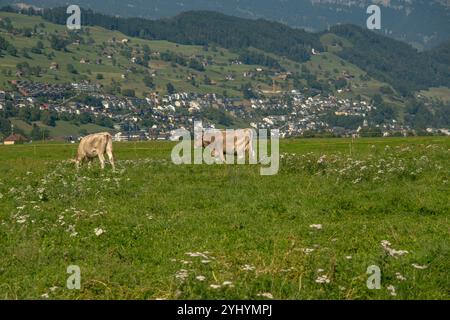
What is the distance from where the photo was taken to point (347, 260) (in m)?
12.9

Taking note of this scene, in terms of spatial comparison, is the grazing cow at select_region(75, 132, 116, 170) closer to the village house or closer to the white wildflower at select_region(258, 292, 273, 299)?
the white wildflower at select_region(258, 292, 273, 299)

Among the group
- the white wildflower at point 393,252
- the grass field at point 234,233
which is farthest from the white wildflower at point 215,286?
the white wildflower at point 393,252

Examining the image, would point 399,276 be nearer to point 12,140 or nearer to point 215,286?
point 215,286

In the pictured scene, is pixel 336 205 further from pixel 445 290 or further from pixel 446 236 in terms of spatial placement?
pixel 445 290

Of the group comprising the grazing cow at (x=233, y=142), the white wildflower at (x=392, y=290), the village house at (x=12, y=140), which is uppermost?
the grazing cow at (x=233, y=142)

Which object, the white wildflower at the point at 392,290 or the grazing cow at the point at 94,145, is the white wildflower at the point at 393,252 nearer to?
the white wildflower at the point at 392,290

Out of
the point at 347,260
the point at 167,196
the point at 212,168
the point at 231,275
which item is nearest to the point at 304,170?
the point at 212,168

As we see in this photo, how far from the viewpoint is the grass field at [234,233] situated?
11.3 meters

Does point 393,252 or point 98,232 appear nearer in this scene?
point 393,252

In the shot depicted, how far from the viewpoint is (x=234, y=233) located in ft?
52.5

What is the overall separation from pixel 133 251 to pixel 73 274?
2561 mm

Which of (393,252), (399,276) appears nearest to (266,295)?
(399,276)

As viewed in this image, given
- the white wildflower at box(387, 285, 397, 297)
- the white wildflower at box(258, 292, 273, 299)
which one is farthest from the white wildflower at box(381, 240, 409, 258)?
the white wildflower at box(258, 292, 273, 299)

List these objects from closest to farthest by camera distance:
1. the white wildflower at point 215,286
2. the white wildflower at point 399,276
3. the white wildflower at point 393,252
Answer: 1. the white wildflower at point 215,286
2. the white wildflower at point 399,276
3. the white wildflower at point 393,252
